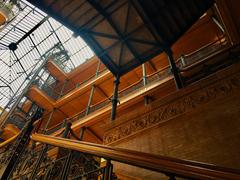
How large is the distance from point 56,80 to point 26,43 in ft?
13.2

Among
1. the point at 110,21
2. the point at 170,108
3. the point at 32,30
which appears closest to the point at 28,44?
the point at 32,30

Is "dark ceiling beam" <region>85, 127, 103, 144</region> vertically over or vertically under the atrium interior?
over

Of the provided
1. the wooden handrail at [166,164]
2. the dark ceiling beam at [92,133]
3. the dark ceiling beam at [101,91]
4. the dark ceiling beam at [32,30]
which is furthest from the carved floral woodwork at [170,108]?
the dark ceiling beam at [32,30]

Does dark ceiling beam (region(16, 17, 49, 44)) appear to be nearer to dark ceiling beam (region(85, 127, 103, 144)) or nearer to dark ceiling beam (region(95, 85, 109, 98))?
dark ceiling beam (region(95, 85, 109, 98))

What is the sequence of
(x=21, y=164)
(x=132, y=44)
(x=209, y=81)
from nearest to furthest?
(x=209, y=81) < (x=21, y=164) < (x=132, y=44)

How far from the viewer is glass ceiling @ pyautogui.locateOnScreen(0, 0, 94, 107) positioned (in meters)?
17.1

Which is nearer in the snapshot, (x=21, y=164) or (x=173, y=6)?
(x=21, y=164)

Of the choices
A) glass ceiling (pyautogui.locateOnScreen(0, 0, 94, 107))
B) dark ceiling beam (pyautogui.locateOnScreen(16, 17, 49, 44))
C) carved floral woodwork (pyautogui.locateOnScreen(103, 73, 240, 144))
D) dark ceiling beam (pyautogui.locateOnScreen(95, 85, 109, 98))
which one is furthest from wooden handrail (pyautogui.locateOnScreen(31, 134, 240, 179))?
dark ceiling beam (pyautogui.locateOnScreen(16, 17, 49, 44))

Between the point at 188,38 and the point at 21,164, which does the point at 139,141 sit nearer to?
the point at 21,164

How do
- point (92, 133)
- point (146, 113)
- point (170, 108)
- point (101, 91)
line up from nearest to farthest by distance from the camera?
point (170, 108)
point (146, 113)
point (92, 133)
point (101, 91)

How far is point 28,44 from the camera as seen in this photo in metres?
18.4

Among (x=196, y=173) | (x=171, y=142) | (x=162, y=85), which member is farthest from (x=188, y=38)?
(x=196, y=173)

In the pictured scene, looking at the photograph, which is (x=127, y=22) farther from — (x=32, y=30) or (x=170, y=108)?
(x=32, y=30)

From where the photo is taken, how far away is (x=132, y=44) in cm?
556
